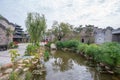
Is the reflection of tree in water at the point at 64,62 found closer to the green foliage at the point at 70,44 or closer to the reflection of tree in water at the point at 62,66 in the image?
the reflection of tree in water at the point at 62,66

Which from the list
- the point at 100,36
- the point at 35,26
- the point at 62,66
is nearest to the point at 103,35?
the point at 100,36

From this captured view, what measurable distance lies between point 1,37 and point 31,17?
20.1 feet

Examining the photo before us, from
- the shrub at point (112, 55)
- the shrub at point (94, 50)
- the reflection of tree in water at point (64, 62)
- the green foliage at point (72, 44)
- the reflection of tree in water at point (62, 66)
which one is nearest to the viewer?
the shrub at point (112, 55)

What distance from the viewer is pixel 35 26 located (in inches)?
1041

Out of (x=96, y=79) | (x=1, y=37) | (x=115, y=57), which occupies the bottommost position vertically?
(x=96, y=79)

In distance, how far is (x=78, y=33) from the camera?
5166 centimetres

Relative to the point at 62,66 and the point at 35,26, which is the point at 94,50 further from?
the point at 35,26

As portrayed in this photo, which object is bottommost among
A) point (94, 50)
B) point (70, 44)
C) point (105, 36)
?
point (94, 50)

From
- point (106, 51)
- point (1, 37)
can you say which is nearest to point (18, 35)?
point (1, 37)

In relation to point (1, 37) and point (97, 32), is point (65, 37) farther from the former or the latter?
point (1, 37)

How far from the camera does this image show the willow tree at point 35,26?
26.5m

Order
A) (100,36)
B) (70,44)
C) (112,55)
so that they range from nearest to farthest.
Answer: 1. (112,55)
2. (70,44)
3. (100,36)

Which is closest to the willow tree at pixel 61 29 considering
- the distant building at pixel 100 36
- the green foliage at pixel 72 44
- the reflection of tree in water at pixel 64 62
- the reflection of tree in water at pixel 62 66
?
the distant building at pixel 100 36

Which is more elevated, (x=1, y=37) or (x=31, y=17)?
(x=31, y=17)
